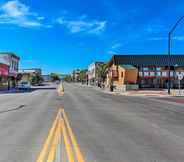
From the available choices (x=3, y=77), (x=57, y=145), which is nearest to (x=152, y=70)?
(x=3, y=77)

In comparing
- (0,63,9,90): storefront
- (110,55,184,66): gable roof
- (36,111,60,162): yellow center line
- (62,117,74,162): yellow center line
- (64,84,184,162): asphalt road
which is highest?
(110,55,184,66): gable roof

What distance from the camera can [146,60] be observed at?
70250mm

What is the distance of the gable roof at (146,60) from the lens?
69.2 meters

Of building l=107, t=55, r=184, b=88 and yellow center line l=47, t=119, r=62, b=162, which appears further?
building l=107, t=55, r=184, b=88

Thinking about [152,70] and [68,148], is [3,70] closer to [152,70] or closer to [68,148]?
[152,70]

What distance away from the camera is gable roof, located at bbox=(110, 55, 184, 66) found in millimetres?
69169

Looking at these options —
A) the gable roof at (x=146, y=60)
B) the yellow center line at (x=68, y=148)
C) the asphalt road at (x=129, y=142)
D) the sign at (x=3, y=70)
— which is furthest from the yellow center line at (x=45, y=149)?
the gable roof at (x=146, y=60)

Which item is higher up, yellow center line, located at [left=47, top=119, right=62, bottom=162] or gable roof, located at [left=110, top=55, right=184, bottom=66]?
gable roof, located at [left=110, top=55, right=184, bottom=66]

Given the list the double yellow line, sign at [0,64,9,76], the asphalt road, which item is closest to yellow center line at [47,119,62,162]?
the double yellow line

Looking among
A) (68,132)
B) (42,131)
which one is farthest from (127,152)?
(42,131)

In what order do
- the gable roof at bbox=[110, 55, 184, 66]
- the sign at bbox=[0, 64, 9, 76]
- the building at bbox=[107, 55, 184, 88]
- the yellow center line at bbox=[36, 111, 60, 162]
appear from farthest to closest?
the gable roof at bbox=[110, 55, 184, 66]
the building at bbox=[107, 55, 184, 88]
the sign at bbox=[0, 64, 9, 76]
the yellow center line at bbox=[36, 111, 60, 162]

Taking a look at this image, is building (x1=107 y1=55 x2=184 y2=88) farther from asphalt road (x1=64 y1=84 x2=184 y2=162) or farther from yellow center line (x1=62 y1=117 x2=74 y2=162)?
yellow center line (x1=62 y1=117 x2=74 y2=162)

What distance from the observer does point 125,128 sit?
10.8 meters

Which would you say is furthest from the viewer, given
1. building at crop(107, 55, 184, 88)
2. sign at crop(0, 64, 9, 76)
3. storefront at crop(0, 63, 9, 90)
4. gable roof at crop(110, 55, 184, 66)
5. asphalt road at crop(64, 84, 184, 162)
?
gable roof at crop(110, 55, 184, 66)
